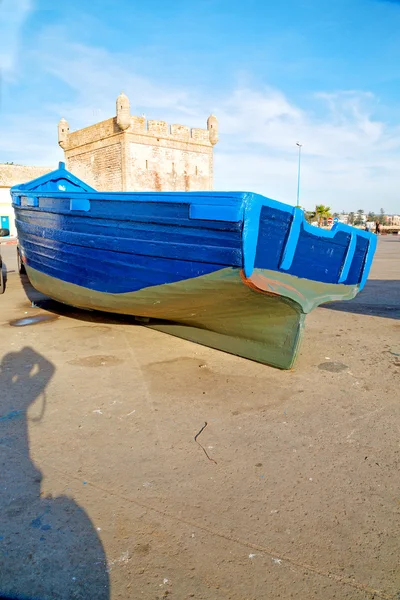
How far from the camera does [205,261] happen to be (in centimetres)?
371

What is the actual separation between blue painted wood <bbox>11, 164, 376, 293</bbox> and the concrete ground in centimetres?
100

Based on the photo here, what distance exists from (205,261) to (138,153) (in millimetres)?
29198

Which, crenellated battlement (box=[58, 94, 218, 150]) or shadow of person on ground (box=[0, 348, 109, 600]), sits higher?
crenellated battlement (box=[58, 94, 218, 150])

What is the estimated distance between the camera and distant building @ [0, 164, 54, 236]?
36.9 metres

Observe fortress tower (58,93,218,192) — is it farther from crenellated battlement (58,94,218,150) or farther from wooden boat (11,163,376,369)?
wooden boat (11,163,376,369)

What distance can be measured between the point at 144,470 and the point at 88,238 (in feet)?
9.66

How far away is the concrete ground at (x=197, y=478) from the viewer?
1692 mm

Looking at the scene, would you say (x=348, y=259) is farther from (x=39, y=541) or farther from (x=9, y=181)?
(x=9, y=181)

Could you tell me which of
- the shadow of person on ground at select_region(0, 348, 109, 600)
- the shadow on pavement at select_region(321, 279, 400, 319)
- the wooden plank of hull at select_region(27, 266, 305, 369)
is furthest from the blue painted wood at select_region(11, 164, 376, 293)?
the shadow of person on ground at select_region(0, 348, 109, 600)

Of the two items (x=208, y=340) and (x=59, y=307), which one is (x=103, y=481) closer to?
(x=208, y=340)

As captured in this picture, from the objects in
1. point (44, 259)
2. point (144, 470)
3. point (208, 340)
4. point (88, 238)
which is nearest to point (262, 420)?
point (144, 470)

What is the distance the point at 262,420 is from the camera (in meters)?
3.08

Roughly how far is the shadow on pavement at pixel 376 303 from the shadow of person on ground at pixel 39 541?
5959mm

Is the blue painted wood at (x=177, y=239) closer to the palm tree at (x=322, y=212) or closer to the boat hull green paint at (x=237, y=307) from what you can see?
the boat hull green paint at (x=237, y=307)
